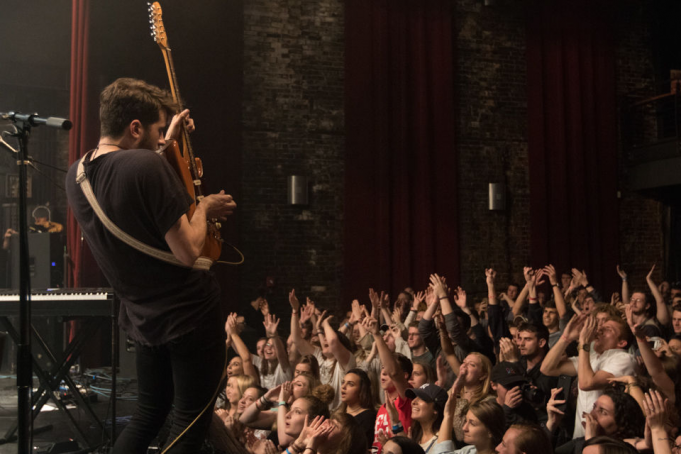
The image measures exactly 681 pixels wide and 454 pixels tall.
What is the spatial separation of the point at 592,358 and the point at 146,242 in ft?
9.98

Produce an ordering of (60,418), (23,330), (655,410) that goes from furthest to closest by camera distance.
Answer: (60,418)
(655,410)
(23,330)

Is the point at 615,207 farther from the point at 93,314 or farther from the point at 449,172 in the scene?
the point at 93,314

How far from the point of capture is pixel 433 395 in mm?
3387

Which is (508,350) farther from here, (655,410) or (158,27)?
(158,27)

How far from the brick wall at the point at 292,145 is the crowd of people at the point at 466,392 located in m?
3.04

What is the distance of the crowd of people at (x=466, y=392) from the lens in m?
2.85

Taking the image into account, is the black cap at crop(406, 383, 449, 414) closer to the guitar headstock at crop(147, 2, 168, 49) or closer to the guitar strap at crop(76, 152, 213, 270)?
the guitar strap at crop(76, 152, 213, 270)

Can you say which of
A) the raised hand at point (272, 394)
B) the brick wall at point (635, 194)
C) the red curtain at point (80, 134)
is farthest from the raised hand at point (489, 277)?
the brick wall at point (635, 194)

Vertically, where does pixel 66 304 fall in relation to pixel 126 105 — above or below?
below

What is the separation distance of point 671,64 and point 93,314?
956cm

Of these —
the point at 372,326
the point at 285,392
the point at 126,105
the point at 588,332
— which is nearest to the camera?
the point at 126,105

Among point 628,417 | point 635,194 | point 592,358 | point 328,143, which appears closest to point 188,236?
point 628,417

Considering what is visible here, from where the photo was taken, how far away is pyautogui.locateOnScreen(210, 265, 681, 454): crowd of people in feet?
9.34

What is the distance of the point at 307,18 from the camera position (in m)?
8.75
